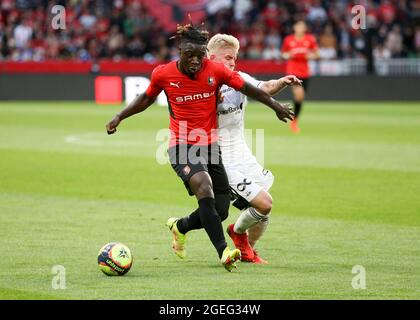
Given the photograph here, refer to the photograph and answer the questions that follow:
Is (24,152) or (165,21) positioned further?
(165,21)

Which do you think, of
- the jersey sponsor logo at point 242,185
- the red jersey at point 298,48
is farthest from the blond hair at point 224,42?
the red jersey at point 298,48

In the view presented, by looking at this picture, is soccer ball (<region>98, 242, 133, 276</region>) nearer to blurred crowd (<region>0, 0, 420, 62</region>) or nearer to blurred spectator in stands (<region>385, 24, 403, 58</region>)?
blurred crowd (<region>0, 0, 420, 62</region>)

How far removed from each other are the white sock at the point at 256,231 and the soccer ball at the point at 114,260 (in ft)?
4.66

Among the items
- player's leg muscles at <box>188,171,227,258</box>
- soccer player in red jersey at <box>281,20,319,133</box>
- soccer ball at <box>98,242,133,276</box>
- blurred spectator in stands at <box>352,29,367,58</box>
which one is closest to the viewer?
soccer ball at <box>98,242,133,276</box>

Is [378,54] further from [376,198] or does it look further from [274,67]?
[376,198]

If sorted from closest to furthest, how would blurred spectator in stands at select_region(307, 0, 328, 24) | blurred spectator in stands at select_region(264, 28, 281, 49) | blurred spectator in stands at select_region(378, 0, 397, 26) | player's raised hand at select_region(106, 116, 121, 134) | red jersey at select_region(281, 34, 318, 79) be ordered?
1. player's raised hand at select_region(106, 116, 121, 134)
2. red jersey at select_region(281, 34, 318, 79)
3. blurred spectator in stands at select_region(378, 0, 397, 26)
4. blurred spectator in stands at select_region(264, 28, 281, 49)
5. blurred spectator in stands at select_region(307, 0, 328, 24)

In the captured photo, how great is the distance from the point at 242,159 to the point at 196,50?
1.21 meters

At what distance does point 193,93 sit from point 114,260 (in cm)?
155

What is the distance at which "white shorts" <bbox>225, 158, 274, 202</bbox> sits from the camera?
872cm

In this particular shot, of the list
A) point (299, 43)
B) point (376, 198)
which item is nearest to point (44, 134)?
point (299, 43)

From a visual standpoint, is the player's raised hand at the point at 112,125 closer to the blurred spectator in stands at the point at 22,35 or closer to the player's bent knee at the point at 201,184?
the player's bent knee at the point at 201,184

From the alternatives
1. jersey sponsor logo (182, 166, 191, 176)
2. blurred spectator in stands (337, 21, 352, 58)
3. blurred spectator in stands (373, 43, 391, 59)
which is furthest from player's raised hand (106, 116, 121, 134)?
blurred spectator in stands (337, 21, 352, 58)

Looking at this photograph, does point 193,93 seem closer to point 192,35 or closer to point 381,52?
point 192,35

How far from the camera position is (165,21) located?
37344mm
